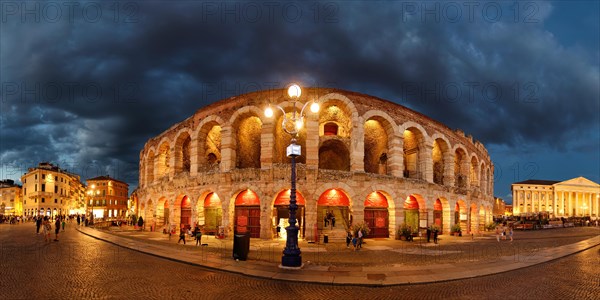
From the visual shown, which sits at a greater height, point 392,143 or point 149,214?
point 392,143

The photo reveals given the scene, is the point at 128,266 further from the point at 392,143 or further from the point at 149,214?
the point at 149,214

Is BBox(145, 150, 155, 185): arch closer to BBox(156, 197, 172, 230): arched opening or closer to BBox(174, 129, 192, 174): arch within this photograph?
BBox(156, 197, 172, 230): arched opening

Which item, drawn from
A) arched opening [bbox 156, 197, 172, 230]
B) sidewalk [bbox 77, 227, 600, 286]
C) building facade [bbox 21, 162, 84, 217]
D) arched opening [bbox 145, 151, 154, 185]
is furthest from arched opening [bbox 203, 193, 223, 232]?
building facade [bbox 21, 162, 84, 217]

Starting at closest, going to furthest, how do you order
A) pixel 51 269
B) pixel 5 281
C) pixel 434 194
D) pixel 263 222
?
pixel 5 281
pixel 51 269
pixel 263 222
pixel 434 194

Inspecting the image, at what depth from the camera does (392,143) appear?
3072 cm

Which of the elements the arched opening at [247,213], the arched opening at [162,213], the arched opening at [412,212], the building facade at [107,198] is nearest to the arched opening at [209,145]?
the arched opening at [247,213]

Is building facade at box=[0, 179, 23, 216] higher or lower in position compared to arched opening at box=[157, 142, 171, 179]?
lower

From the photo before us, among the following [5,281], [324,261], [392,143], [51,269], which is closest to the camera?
[5,281]

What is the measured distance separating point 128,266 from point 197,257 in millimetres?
3267

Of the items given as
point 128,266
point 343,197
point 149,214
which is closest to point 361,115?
point 343,197

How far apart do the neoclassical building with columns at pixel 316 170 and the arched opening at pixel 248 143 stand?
3.8 inches

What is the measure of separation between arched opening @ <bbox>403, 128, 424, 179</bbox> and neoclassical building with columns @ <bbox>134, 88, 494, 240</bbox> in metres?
0.10

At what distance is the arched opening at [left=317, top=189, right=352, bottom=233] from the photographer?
28.2m

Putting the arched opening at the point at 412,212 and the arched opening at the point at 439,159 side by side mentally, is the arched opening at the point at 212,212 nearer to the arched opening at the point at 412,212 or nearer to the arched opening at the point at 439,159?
the arched opening at the point at 412,212
